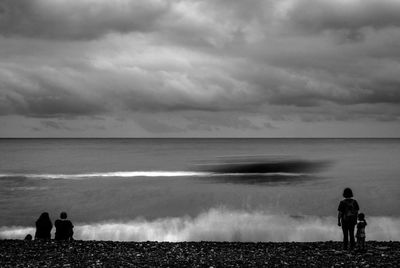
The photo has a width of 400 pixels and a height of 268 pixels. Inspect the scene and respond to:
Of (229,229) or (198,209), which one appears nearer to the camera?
(229,229)

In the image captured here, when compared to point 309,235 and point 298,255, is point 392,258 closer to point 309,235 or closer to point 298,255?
point 298,255

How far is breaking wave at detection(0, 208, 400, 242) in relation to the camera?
26.0 m

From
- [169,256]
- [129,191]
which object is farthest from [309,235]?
[129,191]

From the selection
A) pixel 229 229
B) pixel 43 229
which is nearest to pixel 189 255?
pixel 43 229

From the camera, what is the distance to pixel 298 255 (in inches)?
649

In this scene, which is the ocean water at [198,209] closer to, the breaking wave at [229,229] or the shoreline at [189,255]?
the breaking wave at [229,229]

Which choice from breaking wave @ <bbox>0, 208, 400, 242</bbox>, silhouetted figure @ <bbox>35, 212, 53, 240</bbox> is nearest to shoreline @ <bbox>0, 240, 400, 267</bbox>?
silhouetted figure @ <bbox>35, 212, 53, 240</bbox>

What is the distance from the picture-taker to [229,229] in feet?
94.4

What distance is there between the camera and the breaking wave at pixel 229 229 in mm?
26000

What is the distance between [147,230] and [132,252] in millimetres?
12077

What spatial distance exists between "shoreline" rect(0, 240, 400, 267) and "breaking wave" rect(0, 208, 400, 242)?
7.19 meters

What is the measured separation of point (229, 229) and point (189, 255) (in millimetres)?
12576

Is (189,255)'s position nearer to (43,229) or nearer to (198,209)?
(43,229)

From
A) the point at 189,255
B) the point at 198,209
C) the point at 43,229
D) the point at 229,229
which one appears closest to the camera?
the point at 189,255
